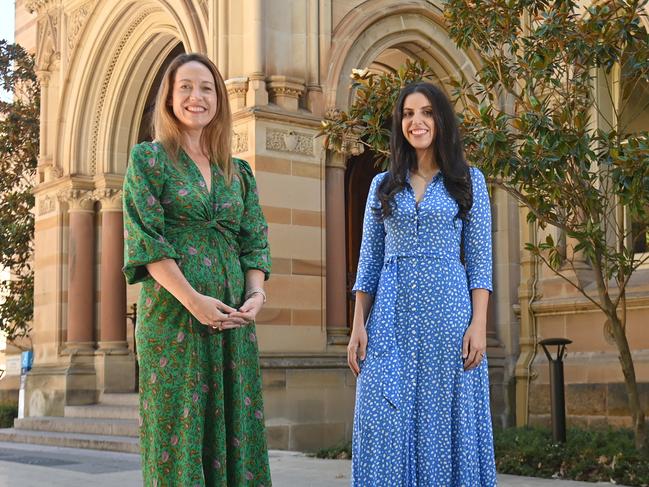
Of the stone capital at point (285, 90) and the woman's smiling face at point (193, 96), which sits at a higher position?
the stone capital at point (285, 90)

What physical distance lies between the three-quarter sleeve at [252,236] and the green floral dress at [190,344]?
35mm

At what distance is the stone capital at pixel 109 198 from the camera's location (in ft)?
55.3

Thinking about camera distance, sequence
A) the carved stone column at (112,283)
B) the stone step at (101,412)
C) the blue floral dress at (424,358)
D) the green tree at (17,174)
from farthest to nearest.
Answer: the green tree at (17,174) → the carved stone column at (112,283) → the stone step at (101,412) → the blue floral dress at (424,358)

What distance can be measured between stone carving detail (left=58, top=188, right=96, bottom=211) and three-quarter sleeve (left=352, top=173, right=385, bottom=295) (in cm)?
1324

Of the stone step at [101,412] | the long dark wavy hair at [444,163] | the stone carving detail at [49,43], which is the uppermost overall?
the stone carving detail at [49,43]

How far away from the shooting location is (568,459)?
919 cm

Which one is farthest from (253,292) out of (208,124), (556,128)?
(556,128)

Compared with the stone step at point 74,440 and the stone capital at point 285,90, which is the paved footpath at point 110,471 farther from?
the stone capital at point 285,90

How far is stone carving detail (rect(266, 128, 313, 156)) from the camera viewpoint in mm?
12719

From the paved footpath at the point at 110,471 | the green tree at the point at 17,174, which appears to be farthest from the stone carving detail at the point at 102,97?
the paved footpath at the point at 110,471

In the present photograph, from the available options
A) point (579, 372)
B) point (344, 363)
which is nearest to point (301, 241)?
point (344, 363)

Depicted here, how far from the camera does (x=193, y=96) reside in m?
3.81

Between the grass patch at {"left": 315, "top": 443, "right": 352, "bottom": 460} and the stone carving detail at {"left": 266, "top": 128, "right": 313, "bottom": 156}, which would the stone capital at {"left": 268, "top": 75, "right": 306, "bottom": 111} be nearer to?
the stone carving detail at {"left": 266, "top": 128, "right": 313, "bottom": 156}

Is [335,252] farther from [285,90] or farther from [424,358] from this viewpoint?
[424,358]
